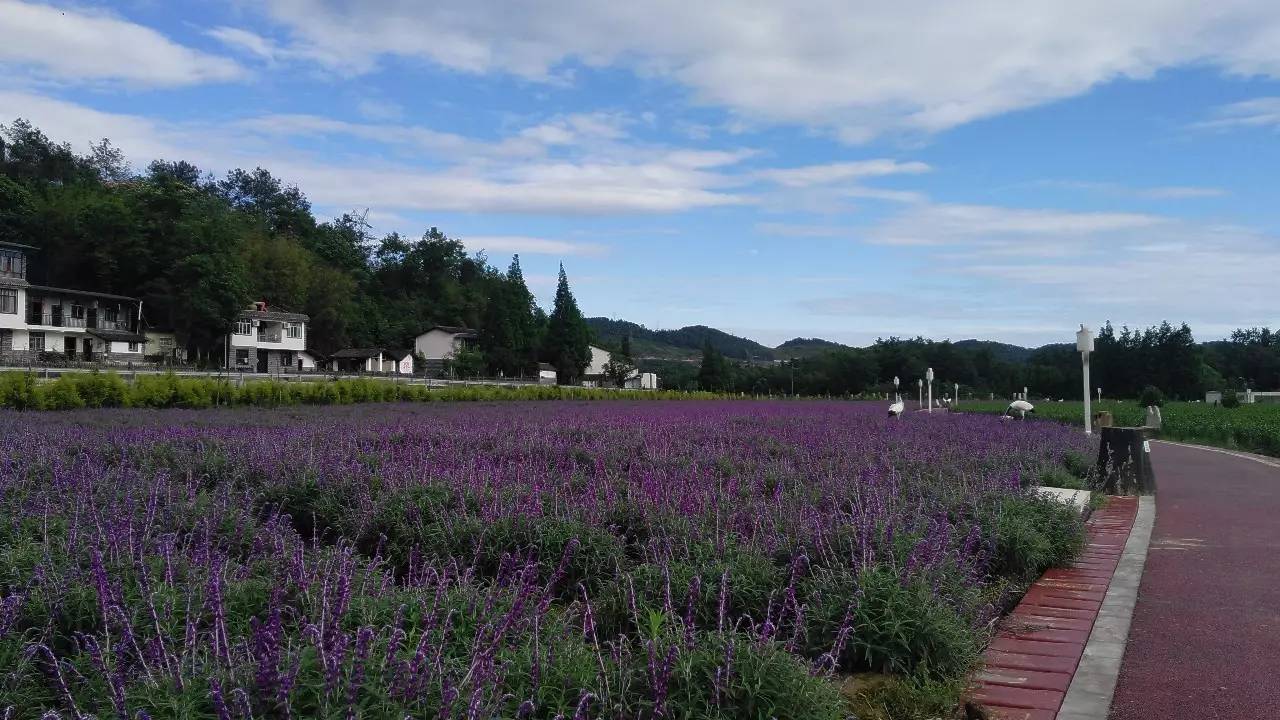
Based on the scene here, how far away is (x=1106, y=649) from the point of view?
13.6ft

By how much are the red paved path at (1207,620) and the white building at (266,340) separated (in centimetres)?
6558

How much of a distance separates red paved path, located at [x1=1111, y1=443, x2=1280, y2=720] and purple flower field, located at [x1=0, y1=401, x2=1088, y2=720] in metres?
0.68

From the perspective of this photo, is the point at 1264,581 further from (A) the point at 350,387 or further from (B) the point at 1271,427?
(A) the point at 350,387

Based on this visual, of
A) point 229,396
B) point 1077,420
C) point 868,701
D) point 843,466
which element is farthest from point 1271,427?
point 229,396

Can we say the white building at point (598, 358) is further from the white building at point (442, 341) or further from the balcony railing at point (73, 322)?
the balcony railing at point (73, 322)

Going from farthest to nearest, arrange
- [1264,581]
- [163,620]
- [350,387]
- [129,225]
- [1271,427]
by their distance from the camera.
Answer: [129,225] → [350,387] → [1271,427] → [1264,581] → [163,620]

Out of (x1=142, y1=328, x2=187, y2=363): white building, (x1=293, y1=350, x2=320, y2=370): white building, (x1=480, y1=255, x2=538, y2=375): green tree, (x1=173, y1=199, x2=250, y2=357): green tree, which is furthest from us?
(x1=480, y1=255, x2=538, y2=375): green tree

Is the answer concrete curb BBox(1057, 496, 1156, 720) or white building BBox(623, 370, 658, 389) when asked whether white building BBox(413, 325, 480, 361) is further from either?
concrete curb BBox(1057, 496, 1156, 720)

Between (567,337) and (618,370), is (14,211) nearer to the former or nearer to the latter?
(567,337)

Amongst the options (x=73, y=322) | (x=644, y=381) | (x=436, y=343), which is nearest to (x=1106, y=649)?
(x=73, y=322)

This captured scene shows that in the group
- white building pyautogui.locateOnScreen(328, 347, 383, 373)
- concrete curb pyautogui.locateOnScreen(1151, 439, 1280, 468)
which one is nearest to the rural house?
white building pyautogui.locateOnScreen(328, 347, 383, 373)

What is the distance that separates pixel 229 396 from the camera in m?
27.4

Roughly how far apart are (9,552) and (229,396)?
81.4ft

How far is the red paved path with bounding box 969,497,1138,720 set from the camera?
Result: 3.51 m
